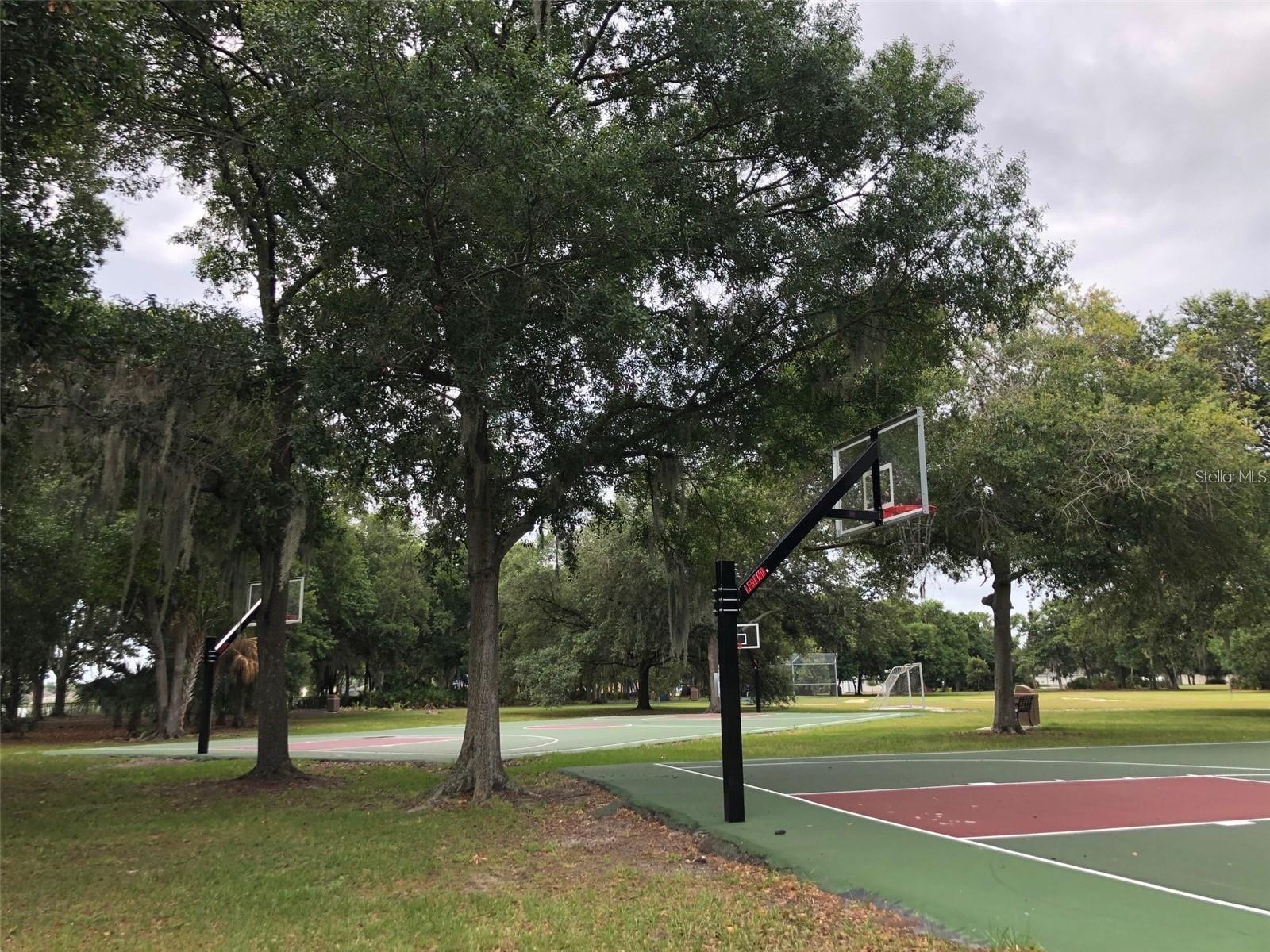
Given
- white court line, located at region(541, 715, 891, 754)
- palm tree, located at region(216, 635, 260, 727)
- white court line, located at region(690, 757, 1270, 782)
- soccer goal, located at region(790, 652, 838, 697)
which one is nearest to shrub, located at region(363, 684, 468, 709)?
palm tree, located at region(216, 635, 260, 727)

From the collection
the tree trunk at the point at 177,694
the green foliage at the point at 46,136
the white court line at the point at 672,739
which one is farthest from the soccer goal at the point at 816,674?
the green foliage at the point at 46,136

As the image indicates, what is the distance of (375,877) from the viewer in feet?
21.6

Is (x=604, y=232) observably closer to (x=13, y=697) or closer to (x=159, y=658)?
(x=159, y=658)

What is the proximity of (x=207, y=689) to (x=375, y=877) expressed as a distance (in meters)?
13.0

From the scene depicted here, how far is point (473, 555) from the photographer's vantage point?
11.1 m

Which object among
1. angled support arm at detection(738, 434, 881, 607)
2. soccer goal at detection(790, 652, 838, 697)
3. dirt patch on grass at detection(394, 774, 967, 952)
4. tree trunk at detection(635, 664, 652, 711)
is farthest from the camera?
soccer goal at detection(790, 652, 838, 697)

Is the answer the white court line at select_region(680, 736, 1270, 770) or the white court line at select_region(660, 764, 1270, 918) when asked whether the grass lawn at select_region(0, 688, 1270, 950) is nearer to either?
the white court line at select_region(660, 764, 1270, 918)

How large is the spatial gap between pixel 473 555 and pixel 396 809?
131 inches

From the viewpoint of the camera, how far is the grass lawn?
16.8 ft

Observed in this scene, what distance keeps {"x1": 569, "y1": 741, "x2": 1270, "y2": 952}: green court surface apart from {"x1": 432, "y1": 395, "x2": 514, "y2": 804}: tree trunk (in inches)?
72.3

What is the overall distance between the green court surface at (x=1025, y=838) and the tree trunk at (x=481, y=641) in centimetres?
184

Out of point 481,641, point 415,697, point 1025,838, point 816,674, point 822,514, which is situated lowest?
point 415,697

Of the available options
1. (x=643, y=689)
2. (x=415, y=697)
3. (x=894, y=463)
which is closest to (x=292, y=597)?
(x=894, y=463)

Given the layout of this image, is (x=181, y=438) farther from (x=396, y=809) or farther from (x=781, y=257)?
(x=781, y=257)
